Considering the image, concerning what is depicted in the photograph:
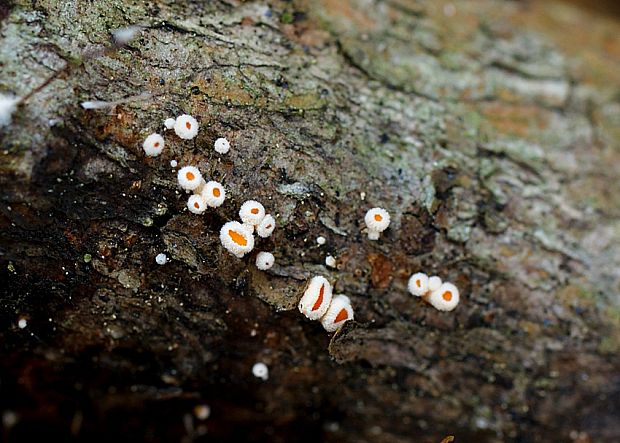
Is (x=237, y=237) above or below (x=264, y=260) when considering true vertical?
above

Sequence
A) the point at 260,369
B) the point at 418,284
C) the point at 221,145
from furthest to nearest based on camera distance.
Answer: the point at 260,369
the point at 418,284
the point at 221,145

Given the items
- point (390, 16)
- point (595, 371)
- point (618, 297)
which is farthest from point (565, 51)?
point (595, 371)

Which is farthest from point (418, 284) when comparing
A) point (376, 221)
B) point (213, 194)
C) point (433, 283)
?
point (213, 194)

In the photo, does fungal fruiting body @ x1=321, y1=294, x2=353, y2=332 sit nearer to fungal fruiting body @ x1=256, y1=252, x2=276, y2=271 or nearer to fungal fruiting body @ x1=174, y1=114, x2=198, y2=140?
fungal fruiting body @ x1=256, y1=252, x2=276, y2=271

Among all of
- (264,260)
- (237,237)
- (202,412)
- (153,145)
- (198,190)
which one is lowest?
(202,412)

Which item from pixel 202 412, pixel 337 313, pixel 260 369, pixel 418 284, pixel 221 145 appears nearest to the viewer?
pixel 221 145

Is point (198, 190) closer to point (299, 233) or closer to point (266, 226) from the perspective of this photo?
point (266, 226)

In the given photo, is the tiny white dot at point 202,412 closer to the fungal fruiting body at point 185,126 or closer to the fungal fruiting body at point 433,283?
the fungal fruiting body at point 433,283

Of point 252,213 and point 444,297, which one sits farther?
point 444,297
